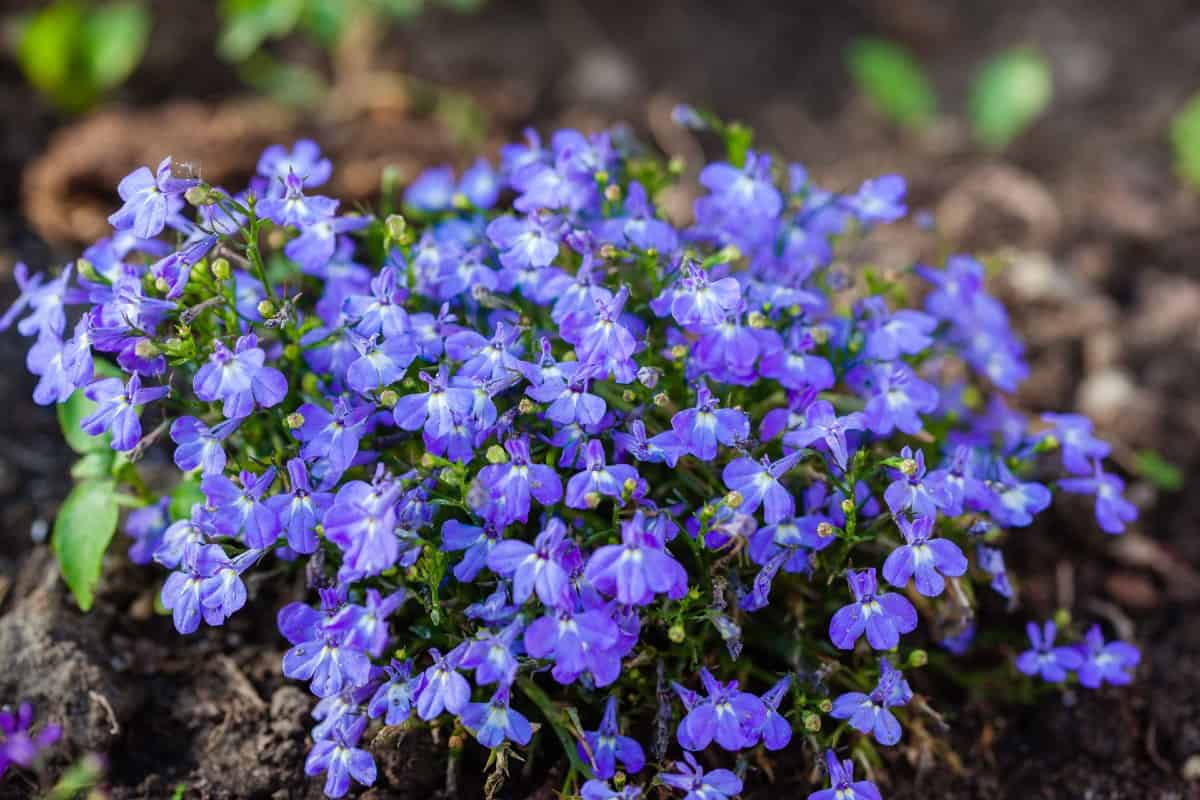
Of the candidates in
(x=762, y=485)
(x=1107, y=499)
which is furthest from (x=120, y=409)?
(x=1107, y=499)

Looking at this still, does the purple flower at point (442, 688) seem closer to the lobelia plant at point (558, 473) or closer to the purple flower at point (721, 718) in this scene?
the lobelia plant at point (558, 473)

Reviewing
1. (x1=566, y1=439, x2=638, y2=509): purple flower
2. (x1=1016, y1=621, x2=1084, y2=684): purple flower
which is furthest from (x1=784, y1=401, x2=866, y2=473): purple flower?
(x1=1016, y1=621, x2=1084, y2=684): purple flower

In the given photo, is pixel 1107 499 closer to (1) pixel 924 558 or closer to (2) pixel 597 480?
(1) pixel 924 558

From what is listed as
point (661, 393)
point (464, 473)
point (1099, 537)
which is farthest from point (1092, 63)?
point (464, 473)

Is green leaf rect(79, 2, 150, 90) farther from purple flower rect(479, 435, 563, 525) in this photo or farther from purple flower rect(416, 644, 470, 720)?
purple flower rect(416, 644, 470, 720)

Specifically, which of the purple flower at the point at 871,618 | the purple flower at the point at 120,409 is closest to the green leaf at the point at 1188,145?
the purple flower at the point at 871,618

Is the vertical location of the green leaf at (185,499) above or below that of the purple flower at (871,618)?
below
